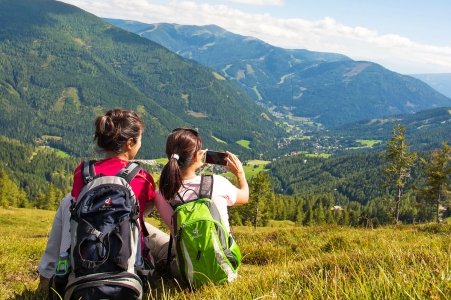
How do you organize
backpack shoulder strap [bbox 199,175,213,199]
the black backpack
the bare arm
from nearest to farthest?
the black backpack, backpack shoulder strap [bbox 199,175,213,199], the bare arm

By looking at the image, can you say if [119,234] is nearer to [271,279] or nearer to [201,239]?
[201,239]

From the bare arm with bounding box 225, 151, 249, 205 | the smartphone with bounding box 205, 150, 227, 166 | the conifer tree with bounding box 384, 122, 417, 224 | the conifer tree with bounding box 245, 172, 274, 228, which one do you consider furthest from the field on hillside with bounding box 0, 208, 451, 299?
the conifer tree with bounding box 245, 172, 274, 228

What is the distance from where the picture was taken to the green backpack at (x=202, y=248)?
427 centimetres

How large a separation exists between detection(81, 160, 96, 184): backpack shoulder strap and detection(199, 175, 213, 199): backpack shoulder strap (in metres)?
1.41

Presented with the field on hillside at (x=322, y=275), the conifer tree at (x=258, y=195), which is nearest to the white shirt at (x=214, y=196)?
the field on hillside at (x=322, y=275)

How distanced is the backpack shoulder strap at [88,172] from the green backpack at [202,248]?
1.17 m

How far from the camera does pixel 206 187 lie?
4699 mm

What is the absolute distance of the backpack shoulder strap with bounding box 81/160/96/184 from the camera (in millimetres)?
4062

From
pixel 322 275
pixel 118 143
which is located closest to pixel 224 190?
pixel 118 143

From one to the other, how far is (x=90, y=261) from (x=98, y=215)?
18.9 inches

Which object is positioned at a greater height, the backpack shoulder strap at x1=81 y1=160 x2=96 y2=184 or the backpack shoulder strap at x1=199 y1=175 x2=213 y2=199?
the backpack shoulder strap at x1=81 y1=160 x2=96 y2=184

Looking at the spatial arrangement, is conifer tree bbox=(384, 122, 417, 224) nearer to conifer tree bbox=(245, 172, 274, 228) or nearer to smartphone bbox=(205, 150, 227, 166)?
conifer tree bbox=(245, 172, 274, 228)

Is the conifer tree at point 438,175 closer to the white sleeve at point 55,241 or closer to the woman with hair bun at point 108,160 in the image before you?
the woman with hair bun at point 108,160

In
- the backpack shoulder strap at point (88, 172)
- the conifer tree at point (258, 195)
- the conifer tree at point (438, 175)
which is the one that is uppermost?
the backpack shoulder strap at point (88, 172)
